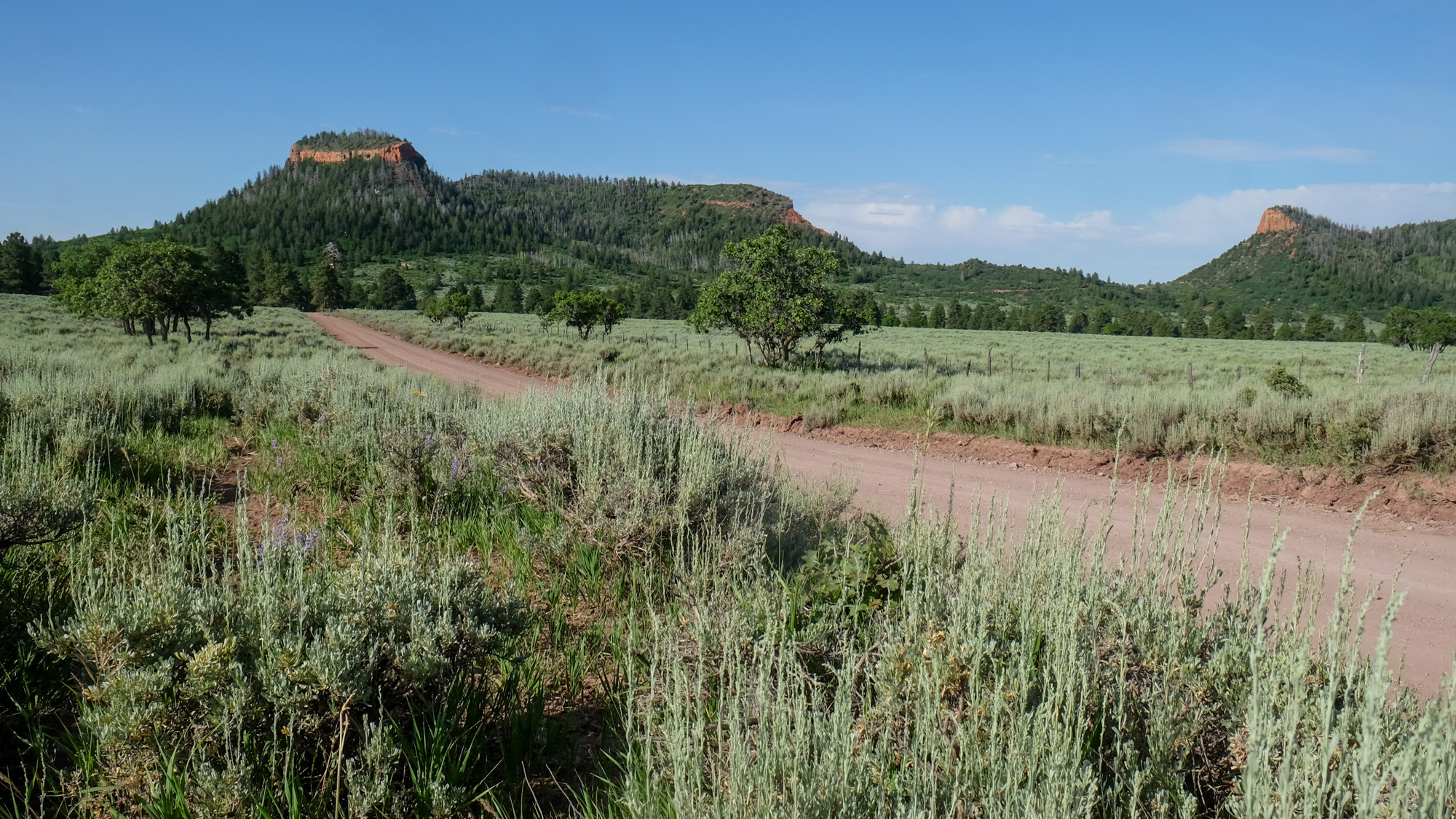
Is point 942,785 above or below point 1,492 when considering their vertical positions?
below

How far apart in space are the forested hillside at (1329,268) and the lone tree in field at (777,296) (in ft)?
381

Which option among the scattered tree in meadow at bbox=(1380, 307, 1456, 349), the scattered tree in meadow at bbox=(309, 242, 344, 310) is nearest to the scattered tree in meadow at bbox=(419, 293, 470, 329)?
the scattered tree in meadow at bbox=(309, 242, 344, 310)

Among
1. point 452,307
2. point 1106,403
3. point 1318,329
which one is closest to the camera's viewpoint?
point 1106,403

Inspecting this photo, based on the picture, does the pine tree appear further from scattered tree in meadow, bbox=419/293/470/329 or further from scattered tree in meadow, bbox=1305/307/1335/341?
scattered tree in meadow, bbox=419/293/470/329

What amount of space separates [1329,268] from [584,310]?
14007 centimetres

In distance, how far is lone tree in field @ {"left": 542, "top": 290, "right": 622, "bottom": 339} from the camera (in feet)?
127

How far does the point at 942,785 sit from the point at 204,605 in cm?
263

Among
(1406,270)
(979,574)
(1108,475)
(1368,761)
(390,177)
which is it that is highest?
(390,177)

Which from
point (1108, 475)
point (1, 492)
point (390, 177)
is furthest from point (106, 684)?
point (390, 177)

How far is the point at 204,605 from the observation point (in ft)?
8.91

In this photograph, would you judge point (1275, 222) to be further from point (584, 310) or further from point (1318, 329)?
point (584, 310)

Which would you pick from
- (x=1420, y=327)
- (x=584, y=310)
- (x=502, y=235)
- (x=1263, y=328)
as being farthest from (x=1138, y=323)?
(x=502, y=235)

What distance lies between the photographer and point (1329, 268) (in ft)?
415

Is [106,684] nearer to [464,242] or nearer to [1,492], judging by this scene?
[1,492]
